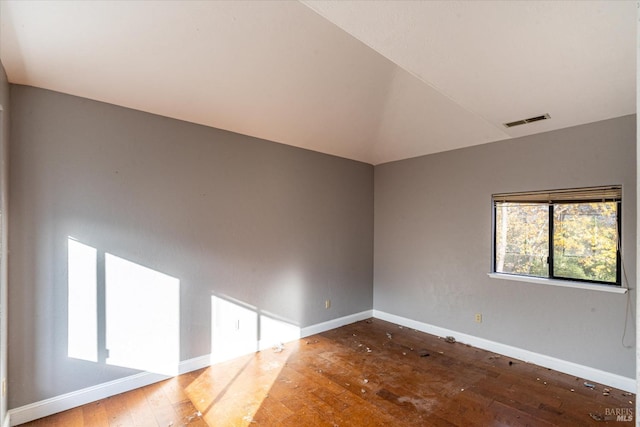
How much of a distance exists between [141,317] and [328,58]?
9.69ft

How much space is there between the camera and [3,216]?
211 centimetres

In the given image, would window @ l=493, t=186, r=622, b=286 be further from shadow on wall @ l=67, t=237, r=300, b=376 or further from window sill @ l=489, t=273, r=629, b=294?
shadow on wall @ l=67, t=237, r=300, b=376

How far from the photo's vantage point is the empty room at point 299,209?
2.07m

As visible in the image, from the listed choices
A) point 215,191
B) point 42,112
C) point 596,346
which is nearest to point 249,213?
point 215,191

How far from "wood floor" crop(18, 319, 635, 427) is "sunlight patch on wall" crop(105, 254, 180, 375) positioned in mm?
267

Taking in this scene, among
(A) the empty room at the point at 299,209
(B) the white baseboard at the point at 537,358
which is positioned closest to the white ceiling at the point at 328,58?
(A) the empty room at the point at 299,209

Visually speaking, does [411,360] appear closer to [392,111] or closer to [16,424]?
[392,111]

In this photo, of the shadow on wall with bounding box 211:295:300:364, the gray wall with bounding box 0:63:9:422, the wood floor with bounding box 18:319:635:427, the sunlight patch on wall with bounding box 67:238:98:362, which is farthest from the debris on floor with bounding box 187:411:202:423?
the gray wall with bounding box 0:63:9:422


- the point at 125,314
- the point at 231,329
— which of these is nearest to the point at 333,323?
the point at 231,329

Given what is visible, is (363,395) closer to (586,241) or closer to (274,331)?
(274,331)

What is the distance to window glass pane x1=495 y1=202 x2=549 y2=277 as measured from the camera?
3422 mm

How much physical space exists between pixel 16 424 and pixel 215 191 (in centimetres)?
238

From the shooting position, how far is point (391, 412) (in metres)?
2.46

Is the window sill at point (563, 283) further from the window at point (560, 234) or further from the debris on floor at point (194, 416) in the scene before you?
the debris on floor at point (194, 416)
